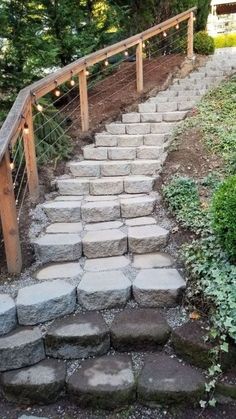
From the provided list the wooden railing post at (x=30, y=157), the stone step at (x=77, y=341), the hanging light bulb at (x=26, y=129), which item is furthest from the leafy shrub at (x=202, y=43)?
the stone step at (x=77, y=341)

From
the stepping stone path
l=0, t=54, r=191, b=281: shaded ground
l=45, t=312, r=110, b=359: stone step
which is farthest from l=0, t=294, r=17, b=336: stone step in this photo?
l=0, t=54, r=191, b=281: shaded ground

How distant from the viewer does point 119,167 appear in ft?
13.6

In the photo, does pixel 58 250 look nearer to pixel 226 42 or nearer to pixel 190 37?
pixel 190 37

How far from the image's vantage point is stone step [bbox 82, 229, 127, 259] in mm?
2996

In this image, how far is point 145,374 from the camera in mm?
2186

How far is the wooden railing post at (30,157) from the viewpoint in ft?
11.3

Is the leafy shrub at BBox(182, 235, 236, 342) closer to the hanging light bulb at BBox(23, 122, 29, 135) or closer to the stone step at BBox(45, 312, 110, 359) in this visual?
the stone step at BBox(45, 312, 110, 359)

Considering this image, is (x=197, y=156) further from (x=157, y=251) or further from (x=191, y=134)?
(x=157, y=251)

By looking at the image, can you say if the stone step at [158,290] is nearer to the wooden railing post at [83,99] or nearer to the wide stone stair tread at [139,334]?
the wide stone stair tread at [139,334]

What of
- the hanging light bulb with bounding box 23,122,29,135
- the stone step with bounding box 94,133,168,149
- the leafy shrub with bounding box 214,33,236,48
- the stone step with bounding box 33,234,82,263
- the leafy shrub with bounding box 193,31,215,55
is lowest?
the stone step with bounding box 33,234,82,263

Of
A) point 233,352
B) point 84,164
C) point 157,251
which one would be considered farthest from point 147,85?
point 233,352

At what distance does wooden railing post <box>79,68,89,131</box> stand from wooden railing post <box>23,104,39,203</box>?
1.24 m

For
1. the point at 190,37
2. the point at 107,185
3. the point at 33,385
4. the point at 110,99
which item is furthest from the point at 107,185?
the point at 190,37

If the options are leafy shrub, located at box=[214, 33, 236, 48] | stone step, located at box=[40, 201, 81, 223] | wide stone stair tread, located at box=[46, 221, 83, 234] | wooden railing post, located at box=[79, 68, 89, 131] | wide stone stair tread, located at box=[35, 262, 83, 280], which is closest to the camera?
wide stone stair tread, located at box=[35, 262, 83, 280]
